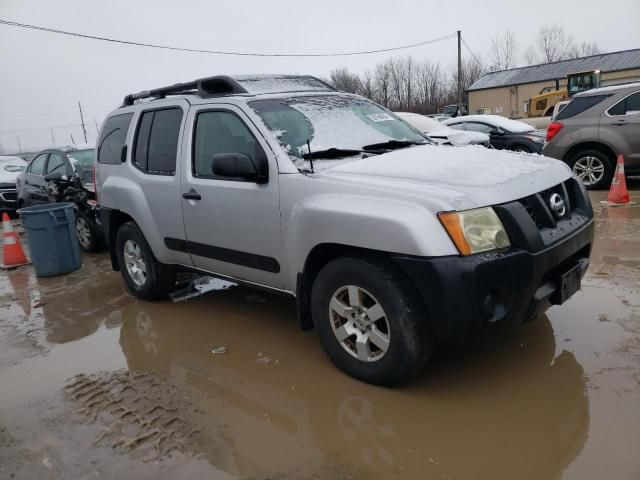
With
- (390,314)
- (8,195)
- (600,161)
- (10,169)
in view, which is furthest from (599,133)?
(10,169)

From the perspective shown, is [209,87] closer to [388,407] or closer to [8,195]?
[388,407]

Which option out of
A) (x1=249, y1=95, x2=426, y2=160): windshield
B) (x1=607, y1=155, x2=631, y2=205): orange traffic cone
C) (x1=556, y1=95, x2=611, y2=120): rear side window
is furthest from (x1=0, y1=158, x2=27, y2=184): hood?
(x1=607, y1=155, x2=631, y2=205): orange traffic cone

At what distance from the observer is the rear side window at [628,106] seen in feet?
27.8

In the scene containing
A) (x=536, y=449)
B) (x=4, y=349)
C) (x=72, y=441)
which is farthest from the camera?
(x=4, y=349)

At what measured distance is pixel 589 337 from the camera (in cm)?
364

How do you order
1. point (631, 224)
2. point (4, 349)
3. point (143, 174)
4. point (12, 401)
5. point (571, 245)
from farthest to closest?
1. point (631, 224)
2. point (143, 174)
3. point (4, 349)
4. point (12, 401)
5. point (571, 245)

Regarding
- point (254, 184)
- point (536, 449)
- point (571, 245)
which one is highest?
point (254, 184)

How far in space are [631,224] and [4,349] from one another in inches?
278

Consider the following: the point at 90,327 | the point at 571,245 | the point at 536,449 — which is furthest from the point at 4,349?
the point at 571,245

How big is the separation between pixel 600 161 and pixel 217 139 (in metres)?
7.39

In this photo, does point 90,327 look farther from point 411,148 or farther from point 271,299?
point 411,148

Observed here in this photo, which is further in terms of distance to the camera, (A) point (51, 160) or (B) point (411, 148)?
(A) point (51, 160)

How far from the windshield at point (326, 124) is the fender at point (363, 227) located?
0.51 metres

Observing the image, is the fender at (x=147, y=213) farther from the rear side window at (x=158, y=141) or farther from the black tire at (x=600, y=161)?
the black tire at (x=600, y=161)
